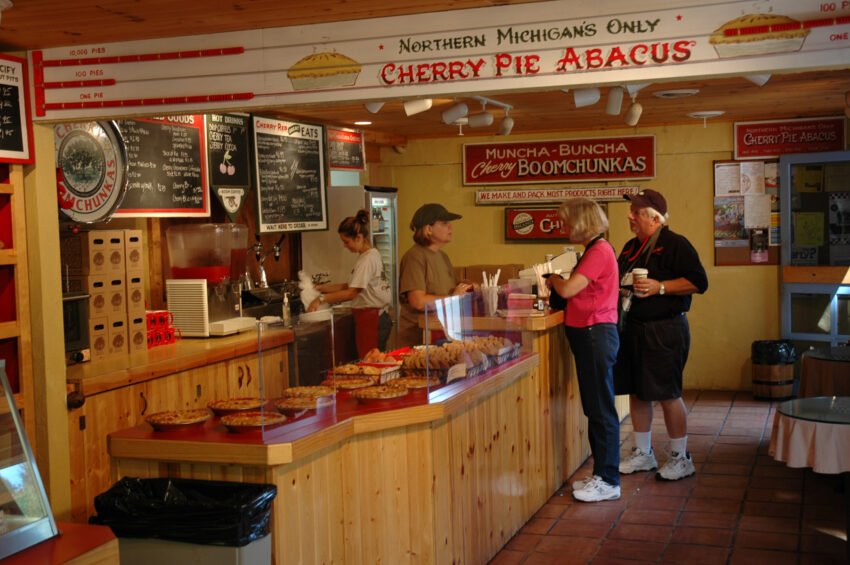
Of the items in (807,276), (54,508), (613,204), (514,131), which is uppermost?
(514,131)

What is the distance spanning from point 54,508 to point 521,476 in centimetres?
258

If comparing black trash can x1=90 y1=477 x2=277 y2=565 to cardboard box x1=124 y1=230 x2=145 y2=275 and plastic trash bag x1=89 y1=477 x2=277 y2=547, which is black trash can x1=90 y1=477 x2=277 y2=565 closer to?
plastic trash bag x1=89 y1=477 x2=277 y2=547

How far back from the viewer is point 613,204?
9.71 m

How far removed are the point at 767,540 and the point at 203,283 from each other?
12.3 ft

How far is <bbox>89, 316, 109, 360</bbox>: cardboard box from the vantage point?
488 cm

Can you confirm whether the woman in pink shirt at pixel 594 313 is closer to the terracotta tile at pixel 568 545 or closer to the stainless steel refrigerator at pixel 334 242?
the terracotta tile at pixel 568 545

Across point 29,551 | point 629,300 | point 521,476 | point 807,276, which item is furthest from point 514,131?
point 29,551

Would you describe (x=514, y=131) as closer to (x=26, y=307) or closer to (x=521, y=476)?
(x=521, y=476)

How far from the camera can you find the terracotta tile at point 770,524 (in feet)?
16.8

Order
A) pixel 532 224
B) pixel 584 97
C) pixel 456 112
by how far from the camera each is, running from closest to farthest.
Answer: pixel 584 97
pixel 456 112
pixel 532 224

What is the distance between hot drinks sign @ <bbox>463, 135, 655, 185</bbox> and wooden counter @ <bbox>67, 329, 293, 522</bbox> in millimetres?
4820

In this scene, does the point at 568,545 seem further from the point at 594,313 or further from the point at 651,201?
the point at 651,201

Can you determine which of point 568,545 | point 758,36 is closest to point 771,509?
point 568,545

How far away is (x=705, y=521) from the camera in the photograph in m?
5.28
